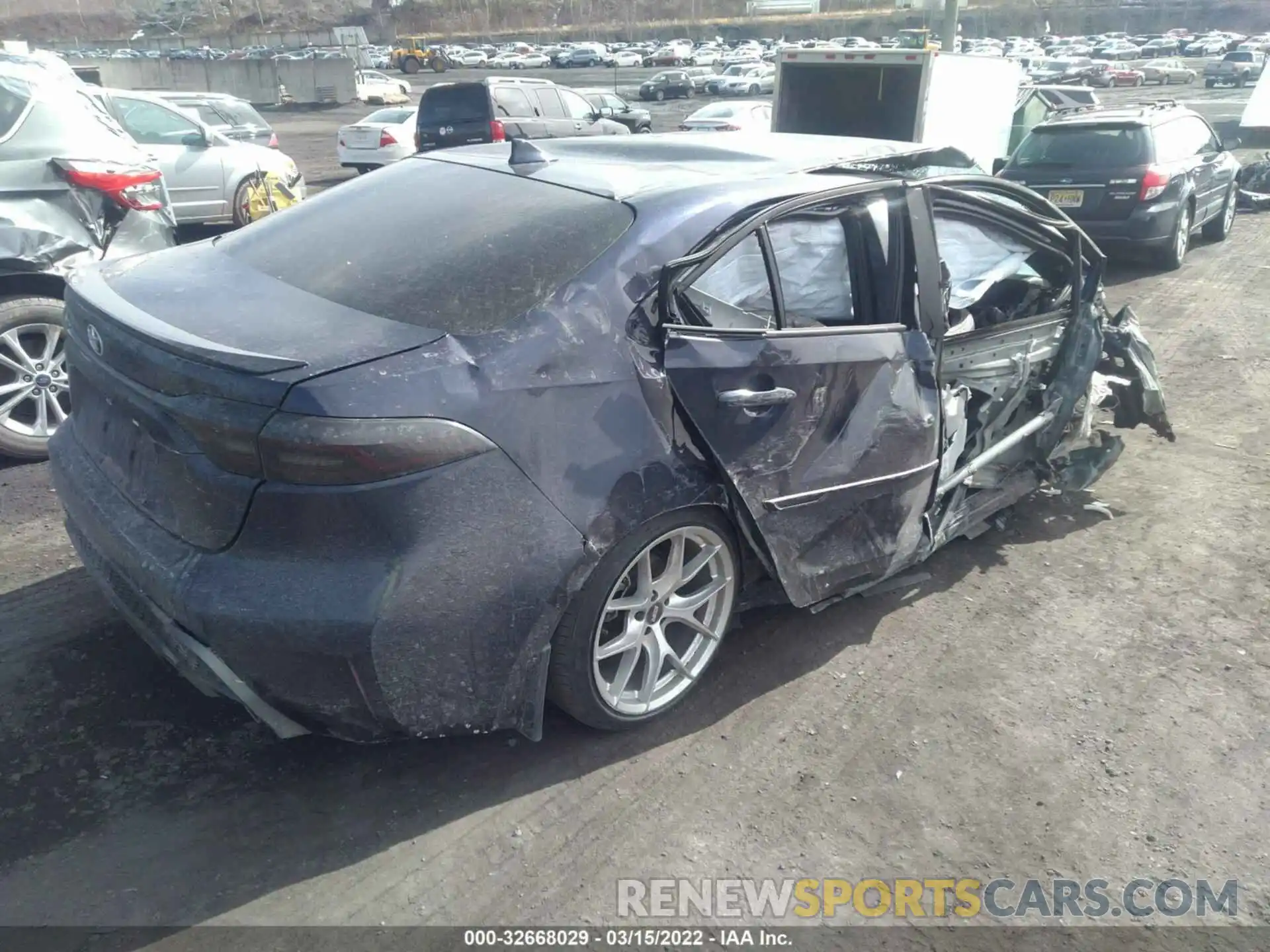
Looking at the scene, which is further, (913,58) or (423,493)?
(913,58)

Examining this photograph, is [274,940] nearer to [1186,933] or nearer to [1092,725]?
[1186,933]

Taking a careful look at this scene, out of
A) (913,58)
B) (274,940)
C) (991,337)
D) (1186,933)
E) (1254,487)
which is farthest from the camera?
(913,58)

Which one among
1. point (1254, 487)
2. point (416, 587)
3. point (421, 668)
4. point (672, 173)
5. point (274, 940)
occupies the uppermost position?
point (672, 173)

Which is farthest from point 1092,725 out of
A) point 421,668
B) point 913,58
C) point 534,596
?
point 913,58

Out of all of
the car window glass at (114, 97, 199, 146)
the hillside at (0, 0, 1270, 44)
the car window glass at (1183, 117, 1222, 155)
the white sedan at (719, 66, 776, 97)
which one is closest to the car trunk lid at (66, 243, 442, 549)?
the car window glass at (114, 97, 199, 146)

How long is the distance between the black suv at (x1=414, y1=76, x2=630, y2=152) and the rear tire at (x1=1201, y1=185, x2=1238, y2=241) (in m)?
8.41

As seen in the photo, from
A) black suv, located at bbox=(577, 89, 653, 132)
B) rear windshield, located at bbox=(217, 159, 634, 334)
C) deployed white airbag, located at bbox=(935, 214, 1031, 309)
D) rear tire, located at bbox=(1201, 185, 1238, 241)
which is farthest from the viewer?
black suv, located at bbox=(577, 89, 653, 132)

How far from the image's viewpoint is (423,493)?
2.31 meters

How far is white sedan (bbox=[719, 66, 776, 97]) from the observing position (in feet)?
137

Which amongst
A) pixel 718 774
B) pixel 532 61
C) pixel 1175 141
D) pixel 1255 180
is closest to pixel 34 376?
pixel 718 774

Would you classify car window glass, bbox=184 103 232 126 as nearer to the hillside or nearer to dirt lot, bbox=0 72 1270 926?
dirt lot, bbox=0 72 1270 926

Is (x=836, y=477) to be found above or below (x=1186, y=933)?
above

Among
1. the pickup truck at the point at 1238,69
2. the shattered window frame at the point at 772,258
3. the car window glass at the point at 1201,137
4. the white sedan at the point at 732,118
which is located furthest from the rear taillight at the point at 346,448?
the pickup truck at the point at 1238,69

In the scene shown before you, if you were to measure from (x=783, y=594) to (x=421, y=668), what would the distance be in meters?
1.32
